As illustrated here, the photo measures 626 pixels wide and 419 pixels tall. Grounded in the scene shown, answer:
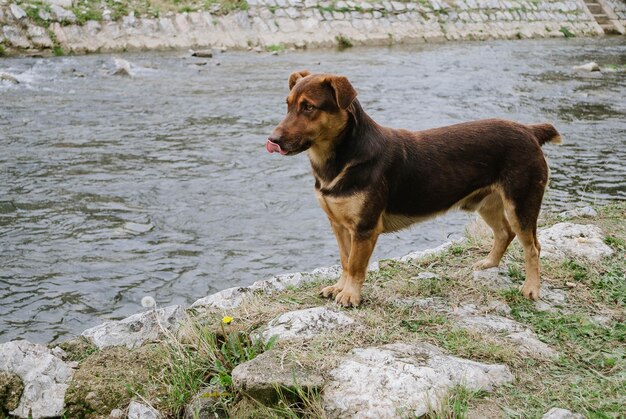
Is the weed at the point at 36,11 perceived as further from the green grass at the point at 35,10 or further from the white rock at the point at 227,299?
the white rock at the point at 227,299

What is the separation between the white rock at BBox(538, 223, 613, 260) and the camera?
226 inches

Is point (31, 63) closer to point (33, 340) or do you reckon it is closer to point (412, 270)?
point (33, 340)

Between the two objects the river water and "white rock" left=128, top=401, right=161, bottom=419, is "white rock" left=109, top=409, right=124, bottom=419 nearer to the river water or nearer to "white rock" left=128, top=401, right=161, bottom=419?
"white rock" left=128, top=401, right=161, bottom=419

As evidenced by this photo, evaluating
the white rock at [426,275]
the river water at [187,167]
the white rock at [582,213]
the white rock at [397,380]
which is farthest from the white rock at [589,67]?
the white rock at [397,380]

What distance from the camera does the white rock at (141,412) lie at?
150 inches

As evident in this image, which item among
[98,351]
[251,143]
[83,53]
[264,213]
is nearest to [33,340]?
[98,351]

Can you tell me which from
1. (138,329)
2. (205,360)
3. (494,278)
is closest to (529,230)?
(494,278)

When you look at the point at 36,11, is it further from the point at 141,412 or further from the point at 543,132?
the point at 141,412

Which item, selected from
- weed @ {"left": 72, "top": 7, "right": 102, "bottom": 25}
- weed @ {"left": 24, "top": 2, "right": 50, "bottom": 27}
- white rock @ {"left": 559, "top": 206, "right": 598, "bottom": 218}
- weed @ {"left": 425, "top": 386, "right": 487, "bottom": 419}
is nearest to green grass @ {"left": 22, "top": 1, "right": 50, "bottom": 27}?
weed @ {"left": 24, "top": 2, "right": 50, "bottom": 27}

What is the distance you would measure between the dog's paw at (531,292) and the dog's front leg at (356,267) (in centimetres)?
125

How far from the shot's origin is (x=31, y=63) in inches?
654

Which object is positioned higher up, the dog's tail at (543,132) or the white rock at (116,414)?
the dog's tail at (543,132)

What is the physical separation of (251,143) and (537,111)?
636cm

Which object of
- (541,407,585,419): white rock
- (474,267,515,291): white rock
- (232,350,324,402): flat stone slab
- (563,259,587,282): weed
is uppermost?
(232,350,324,402): flat stone slab
